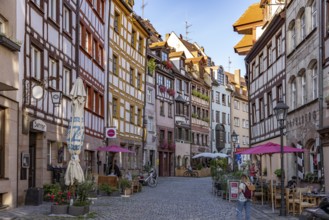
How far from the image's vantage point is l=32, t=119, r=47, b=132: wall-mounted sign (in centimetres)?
1772

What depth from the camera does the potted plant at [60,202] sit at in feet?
47.2

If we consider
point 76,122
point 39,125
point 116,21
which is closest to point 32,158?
point 39,125

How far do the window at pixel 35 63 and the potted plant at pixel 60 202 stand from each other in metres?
4.98

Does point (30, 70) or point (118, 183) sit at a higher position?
point (30, 70)

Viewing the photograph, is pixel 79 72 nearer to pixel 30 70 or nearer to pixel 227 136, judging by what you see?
pixel 30 70

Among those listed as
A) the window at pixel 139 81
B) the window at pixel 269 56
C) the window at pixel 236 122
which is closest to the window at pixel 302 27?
the window at pixel 269 56

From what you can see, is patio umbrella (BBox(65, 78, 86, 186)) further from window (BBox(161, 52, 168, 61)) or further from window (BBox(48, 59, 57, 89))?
window (BBox(161, 52, 168, 61))

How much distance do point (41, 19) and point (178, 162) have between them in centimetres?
3838

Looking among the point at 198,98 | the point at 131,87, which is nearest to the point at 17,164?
the point at 131,87

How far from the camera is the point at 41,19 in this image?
755 inches

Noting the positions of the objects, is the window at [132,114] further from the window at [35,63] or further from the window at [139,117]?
the window at [35,63]

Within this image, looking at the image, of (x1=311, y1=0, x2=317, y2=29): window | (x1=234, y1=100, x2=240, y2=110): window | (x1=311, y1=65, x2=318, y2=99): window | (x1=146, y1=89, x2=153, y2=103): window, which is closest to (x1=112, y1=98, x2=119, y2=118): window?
(x1=146, y1=89, x2=153, y2=103): window

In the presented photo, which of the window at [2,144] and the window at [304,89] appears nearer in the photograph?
the window at [2,144]

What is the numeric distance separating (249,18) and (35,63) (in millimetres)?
18555
